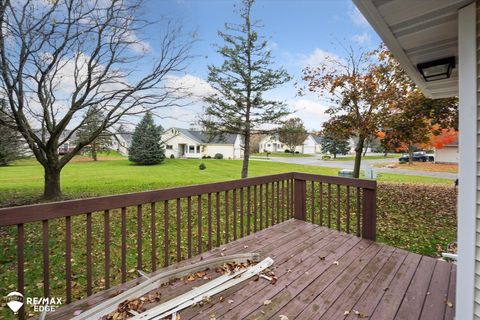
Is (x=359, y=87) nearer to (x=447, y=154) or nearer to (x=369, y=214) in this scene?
(x=369, y=214)

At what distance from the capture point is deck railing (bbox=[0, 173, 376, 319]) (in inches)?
75.2

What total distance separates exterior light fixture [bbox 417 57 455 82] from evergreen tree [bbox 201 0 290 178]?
303 inches

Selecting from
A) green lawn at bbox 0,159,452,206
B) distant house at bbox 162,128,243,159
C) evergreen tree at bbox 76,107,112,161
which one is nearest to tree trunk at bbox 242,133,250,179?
green lawn at bbox 0,159,452,206

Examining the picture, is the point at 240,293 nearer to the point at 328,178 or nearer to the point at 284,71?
the point at 328,178

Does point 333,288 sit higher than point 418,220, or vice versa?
point 333,288

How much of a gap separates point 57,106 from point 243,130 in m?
6.36

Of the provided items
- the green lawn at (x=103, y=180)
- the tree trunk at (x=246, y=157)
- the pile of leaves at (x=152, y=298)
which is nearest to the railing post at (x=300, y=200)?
the pile of leaves at (x=152, y=298)

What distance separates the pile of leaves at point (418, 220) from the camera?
13.6 ft

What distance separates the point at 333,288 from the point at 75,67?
8.56m

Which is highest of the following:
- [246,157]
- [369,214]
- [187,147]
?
[187,147]

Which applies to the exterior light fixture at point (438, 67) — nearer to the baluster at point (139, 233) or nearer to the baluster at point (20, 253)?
the baluster at point (139, 233)

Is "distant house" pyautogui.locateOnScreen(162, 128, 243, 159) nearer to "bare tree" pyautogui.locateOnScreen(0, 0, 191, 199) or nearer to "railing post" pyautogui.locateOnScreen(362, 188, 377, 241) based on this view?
"bare tree" pyautogui.locateOnScreen(0, 0, 191, 199)

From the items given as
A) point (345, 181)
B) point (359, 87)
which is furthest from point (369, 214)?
point (359, 87)

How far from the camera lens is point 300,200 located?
4.21 meters
